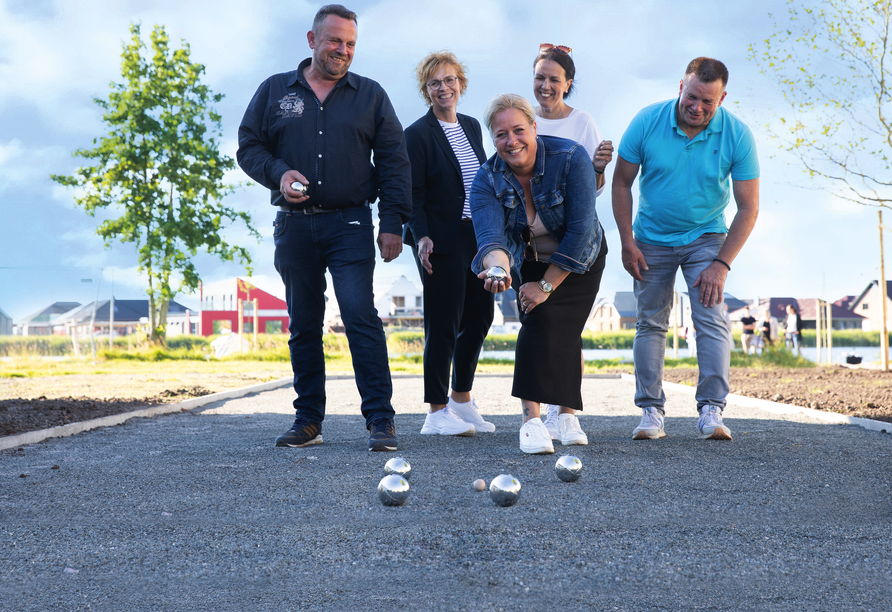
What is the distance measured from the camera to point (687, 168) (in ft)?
13.4

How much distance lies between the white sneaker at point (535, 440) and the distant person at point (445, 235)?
0.81 metres

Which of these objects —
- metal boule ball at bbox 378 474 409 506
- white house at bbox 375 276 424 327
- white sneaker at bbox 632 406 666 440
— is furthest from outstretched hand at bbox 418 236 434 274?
white house at bbox 375 276 424 327

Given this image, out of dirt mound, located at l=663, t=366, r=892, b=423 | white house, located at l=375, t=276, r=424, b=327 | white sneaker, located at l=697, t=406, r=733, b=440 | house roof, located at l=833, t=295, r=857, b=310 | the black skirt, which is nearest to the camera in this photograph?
the black skirt

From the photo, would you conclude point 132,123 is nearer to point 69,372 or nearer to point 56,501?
point 69,372

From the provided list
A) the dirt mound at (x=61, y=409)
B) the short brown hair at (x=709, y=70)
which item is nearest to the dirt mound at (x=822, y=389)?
the short brown hair at (x=709, y=70)

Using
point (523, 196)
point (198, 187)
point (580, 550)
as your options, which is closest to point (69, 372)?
point (198, 187)

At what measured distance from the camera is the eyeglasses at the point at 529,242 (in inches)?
141

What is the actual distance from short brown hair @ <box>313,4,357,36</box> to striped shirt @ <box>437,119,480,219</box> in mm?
862

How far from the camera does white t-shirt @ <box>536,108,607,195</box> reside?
13.6ft

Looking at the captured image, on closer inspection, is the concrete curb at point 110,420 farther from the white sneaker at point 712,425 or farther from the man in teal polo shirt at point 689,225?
the white sneaker at point 712,425

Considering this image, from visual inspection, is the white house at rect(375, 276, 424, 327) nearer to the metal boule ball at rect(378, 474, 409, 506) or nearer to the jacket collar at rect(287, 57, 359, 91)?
the jacket collar at rect(287, 57, 359, 91)

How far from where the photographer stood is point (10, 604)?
1.67m

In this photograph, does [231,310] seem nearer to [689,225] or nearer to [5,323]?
[5,323]

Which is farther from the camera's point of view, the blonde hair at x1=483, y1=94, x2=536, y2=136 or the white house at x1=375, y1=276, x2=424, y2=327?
the white house at x1=375, y1=276, x2=424, y2=327
